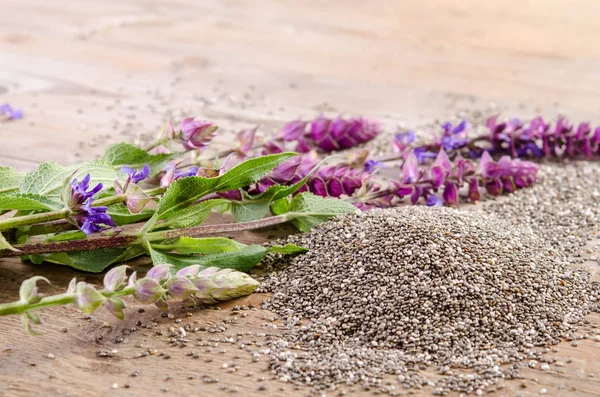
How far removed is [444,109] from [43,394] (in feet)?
3.80

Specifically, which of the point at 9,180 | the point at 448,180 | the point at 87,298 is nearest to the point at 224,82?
the point at 448,180

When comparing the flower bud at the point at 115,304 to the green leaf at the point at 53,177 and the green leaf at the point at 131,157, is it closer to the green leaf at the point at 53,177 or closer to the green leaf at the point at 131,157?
the green leaf at the point at 53,177

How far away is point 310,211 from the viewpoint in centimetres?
115

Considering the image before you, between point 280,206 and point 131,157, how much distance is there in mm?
240

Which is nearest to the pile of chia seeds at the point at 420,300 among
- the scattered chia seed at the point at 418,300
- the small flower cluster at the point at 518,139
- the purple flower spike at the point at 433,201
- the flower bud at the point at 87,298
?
the scattered chia seed at the point at 418,300

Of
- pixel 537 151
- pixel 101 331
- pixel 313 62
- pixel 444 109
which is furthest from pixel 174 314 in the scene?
pixel 313 62

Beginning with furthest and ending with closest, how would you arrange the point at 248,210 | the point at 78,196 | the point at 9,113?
the point at 9,113 < the point at 248,210 < the point at 78,196

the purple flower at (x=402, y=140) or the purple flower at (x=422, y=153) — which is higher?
the purple flower at (x=402, y=140)

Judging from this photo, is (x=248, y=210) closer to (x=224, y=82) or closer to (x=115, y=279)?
Result: (x=115, y=279)

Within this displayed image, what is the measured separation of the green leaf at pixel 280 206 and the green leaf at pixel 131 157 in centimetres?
18

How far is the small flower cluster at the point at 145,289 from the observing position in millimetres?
801

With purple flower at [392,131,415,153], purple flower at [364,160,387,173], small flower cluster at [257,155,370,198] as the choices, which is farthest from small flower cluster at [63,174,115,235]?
purple flower at [392,131,415,153]

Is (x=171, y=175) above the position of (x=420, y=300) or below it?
above

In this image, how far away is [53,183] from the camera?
103 centimetres
